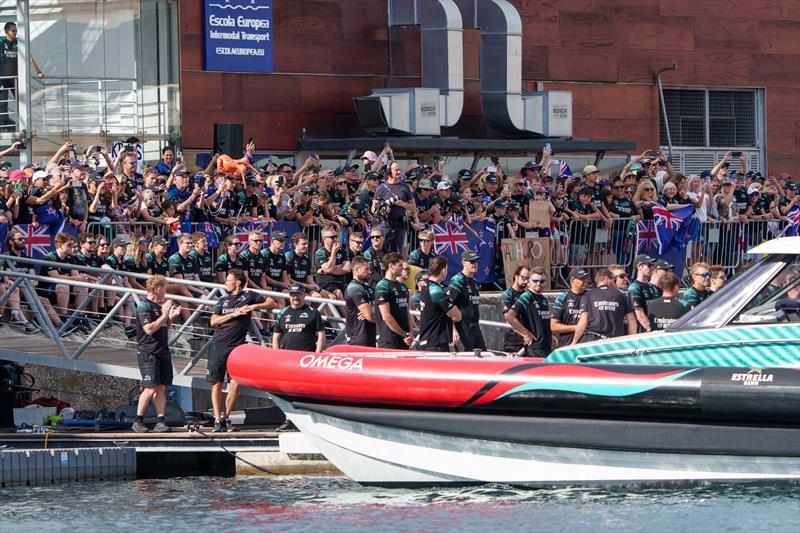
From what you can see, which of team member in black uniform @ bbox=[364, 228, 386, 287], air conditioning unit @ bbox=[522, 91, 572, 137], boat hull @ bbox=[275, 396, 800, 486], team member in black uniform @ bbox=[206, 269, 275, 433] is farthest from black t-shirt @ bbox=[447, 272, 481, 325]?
air conditioning unit @ bbox=[522, 91, 572, 137]

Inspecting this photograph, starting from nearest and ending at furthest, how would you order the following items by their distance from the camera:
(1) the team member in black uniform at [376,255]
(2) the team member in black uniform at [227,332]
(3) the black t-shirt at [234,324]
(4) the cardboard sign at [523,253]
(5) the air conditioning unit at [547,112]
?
(2) the team member in black uniform at [227,332] → (3) the black t-shirt at [234,324] → (1) the team member in black uniform at [376,255] → (4) the cardboard sign at [523,253] → (5) the air conditioning unit at [547,112]

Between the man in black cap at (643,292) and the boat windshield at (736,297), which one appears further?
the man in black cap at (643,292)

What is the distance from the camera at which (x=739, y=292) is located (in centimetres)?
1275

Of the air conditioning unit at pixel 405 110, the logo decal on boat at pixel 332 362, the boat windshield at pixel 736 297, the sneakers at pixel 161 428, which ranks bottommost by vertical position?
the sneakers at pixel 161 428

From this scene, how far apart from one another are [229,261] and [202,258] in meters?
0.33

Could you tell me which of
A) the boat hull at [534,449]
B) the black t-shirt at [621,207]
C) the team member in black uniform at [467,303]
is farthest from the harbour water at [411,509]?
the black t-shirt at [621,207]

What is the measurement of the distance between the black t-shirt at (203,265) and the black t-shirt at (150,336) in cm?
230

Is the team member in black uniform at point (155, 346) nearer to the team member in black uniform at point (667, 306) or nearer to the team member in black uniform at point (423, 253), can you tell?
the team member in black uniform at point (423, 253)

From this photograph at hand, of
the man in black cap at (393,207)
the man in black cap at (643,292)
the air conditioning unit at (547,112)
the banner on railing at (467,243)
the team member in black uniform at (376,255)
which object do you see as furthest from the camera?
the air conditioning unit at (547,112)

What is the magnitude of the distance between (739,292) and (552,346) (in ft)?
13.6

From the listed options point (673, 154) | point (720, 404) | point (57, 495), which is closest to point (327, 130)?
point (673, 154)

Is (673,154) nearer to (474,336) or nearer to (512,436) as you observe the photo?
(474,336)

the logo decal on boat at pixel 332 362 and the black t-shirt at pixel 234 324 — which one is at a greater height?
the black t-shirt at pixel 234 324

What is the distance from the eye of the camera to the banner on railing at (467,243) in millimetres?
20797
